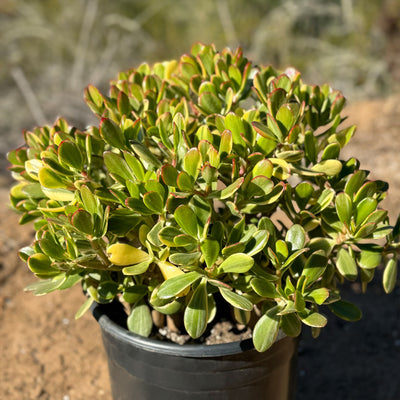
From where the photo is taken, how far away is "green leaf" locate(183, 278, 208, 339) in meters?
1.03

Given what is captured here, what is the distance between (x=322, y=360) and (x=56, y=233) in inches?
62.9

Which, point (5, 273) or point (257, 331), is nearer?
point (257, 331)

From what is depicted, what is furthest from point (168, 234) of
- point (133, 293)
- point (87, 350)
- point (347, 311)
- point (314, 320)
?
point (87, 350)

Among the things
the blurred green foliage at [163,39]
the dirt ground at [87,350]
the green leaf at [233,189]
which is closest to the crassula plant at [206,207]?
the green leaf at [233,189]

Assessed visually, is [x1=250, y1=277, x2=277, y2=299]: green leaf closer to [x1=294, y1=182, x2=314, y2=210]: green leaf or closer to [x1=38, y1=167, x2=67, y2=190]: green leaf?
[x1=294, y1=182, x2=314, y2=210]: green leaf

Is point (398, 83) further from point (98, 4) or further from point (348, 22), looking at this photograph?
point (98, 4)

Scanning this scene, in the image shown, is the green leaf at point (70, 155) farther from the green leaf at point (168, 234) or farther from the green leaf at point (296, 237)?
the green leaf at point (296, 237)

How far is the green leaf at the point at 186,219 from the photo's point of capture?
0.96m

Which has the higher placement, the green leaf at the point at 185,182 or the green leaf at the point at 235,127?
the green leaf at the point at 235,127

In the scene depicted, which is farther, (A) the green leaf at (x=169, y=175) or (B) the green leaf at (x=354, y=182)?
(B) the green leaf at (x=354, y=182)

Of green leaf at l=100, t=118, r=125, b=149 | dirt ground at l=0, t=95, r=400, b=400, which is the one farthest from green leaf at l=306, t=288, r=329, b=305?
dirt ground at l=0, t=95, r=400, b=400

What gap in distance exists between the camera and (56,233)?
1.04 meters

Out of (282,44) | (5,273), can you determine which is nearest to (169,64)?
(5,273)

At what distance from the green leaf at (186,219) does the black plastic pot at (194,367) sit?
1.09ft
